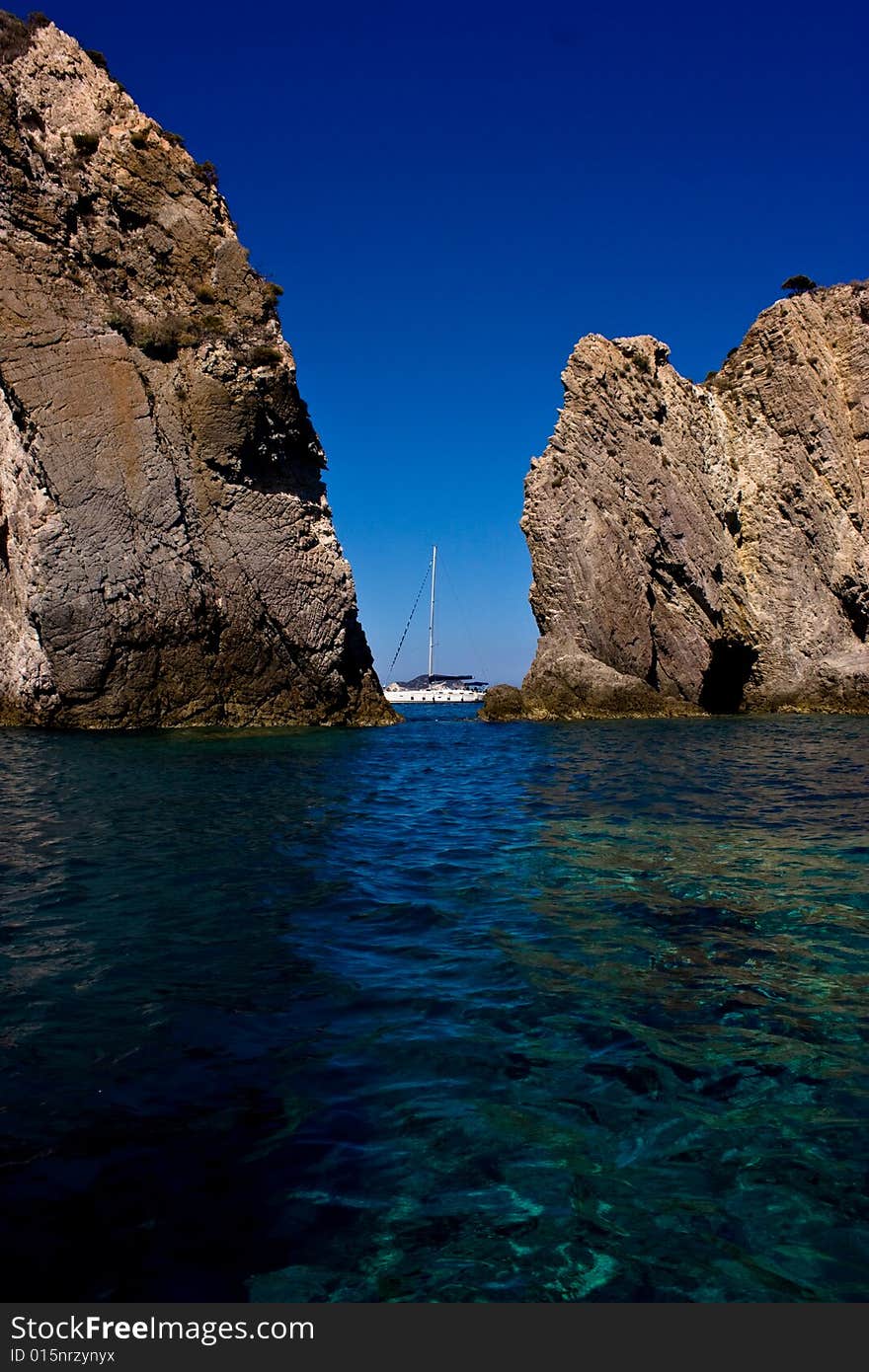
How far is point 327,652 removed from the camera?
3581 centimetres

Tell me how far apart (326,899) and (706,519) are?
42.4 m

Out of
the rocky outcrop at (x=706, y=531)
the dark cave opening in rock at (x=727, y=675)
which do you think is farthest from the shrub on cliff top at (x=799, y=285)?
the dark cave opening in rock at (x=727, y=675)

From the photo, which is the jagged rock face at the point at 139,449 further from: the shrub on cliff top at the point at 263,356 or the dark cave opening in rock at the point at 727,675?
the dark cave opening in rock at the point at 727,675

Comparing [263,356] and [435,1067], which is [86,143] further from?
[435,1067]

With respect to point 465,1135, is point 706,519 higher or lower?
higher

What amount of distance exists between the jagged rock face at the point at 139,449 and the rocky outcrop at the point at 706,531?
14708 mm

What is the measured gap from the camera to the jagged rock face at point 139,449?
29.8 m

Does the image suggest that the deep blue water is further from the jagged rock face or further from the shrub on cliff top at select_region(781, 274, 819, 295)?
Answer: the shrub on cliff top at select_region(781, 274, 819, 295)

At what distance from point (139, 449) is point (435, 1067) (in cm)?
3098

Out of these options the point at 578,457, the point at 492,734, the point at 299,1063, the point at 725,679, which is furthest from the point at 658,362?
the point at 299,1063

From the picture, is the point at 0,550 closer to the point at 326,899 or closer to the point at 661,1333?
the point at 326,899

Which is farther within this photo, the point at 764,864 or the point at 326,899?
the point at 764,864

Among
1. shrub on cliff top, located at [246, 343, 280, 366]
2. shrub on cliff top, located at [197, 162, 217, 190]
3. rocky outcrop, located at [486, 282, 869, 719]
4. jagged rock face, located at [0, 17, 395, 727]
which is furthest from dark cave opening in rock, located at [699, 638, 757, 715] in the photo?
shrub on cliff top, located at [197, 162, 217, 190]

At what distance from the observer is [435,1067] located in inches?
187
